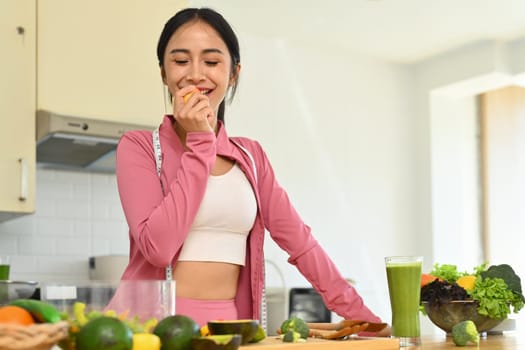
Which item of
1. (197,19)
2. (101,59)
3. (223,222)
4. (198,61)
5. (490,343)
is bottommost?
(490,343)

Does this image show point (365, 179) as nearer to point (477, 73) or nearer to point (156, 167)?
point (477, 73)

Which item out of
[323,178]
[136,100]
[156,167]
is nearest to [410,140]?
[323,178]

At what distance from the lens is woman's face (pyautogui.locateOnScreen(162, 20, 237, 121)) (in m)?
1.71

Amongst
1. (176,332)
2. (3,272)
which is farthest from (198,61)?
(3,272)

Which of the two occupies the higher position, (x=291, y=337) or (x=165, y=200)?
(x=165, y=200)

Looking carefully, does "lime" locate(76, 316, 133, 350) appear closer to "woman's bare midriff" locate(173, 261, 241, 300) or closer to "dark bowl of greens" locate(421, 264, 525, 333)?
"woman's bare midriff" locate(173, 261, 241, 300)

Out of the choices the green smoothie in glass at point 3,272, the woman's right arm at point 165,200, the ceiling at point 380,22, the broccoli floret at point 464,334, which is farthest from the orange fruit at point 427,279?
the ceiling at point 380,22

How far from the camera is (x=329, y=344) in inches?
49.4

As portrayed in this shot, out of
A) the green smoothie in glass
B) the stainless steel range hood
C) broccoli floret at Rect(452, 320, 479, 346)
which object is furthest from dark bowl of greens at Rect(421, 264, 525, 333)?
the stainless steel range hood

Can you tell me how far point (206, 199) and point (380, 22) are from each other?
326cm

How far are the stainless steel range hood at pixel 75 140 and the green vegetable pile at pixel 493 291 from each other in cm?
192

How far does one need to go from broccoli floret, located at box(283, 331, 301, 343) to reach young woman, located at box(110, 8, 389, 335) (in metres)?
0.31

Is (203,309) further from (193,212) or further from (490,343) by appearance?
(490,343)

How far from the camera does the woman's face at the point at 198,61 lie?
5.62 feet
